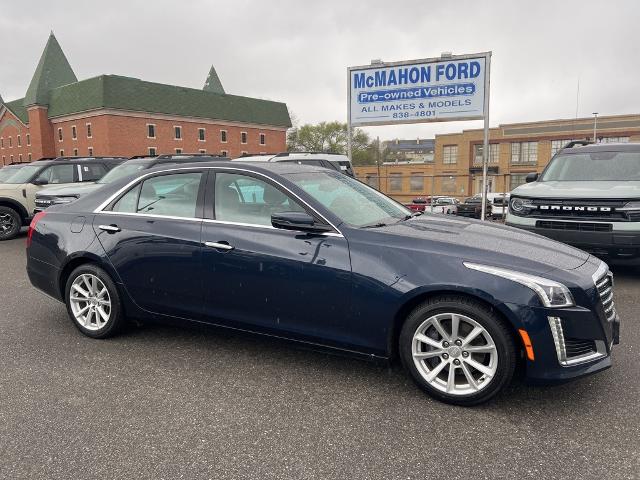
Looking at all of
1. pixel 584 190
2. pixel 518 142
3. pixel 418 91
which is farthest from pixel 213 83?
pixel 584 190

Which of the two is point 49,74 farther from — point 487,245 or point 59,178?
point 487,245

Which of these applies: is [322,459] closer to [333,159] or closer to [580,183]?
[580,183]

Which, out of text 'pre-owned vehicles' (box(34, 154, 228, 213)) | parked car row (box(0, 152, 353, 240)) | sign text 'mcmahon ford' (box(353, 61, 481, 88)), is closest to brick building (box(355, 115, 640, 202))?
sign text 'mcmahon ford' (box(353, 61, 481, 88))

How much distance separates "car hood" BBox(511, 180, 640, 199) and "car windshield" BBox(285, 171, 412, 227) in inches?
122

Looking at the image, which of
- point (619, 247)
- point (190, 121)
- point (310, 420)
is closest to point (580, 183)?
point (619, 247)

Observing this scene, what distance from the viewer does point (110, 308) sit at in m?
4.20

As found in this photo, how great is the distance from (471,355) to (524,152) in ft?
191

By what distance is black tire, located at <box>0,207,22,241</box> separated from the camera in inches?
427

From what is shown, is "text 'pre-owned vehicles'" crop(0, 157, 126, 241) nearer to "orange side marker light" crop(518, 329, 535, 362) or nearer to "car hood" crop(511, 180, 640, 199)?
"car hood" crop(511, 180, 640, 199)

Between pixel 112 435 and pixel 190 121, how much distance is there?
6656 centimetres

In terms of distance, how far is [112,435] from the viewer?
2.77m

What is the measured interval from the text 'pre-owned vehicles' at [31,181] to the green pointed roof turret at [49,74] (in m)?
62.2

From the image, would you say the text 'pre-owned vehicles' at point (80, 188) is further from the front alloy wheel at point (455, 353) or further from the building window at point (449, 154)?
the building window at point (449, 154)

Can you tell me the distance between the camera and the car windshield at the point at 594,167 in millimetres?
7111
